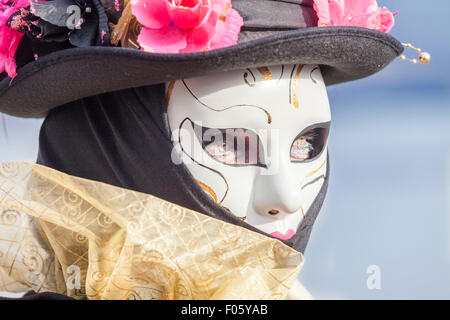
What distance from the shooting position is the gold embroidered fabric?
3.88ft

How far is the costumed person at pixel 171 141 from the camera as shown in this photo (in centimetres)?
121

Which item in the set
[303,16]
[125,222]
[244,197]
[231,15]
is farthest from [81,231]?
[303,16]

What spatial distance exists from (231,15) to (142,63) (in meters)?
0.23

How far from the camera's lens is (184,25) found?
1211 millimetres

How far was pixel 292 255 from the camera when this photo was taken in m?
1.22

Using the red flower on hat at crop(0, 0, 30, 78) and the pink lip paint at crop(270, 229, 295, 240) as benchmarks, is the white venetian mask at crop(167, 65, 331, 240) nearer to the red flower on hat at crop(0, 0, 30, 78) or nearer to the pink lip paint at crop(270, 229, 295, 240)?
the pink lip paint at crop(270, 229, 295, 240)

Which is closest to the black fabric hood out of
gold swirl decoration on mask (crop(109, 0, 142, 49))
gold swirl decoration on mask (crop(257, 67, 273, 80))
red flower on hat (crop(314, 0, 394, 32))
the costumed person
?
the costumed person

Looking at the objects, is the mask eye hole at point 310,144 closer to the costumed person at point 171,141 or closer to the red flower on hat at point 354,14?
the costumed person at point 171,141

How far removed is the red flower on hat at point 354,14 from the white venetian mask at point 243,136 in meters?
0.17

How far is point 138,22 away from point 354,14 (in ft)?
1.83

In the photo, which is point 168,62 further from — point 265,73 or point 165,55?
point 265,73

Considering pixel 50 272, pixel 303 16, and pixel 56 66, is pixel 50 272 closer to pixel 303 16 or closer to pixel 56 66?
pixel 56 66

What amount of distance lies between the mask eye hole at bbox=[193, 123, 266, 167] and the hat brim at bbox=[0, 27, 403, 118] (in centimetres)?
15

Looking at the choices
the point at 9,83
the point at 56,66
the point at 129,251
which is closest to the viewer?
the point at 129,251
